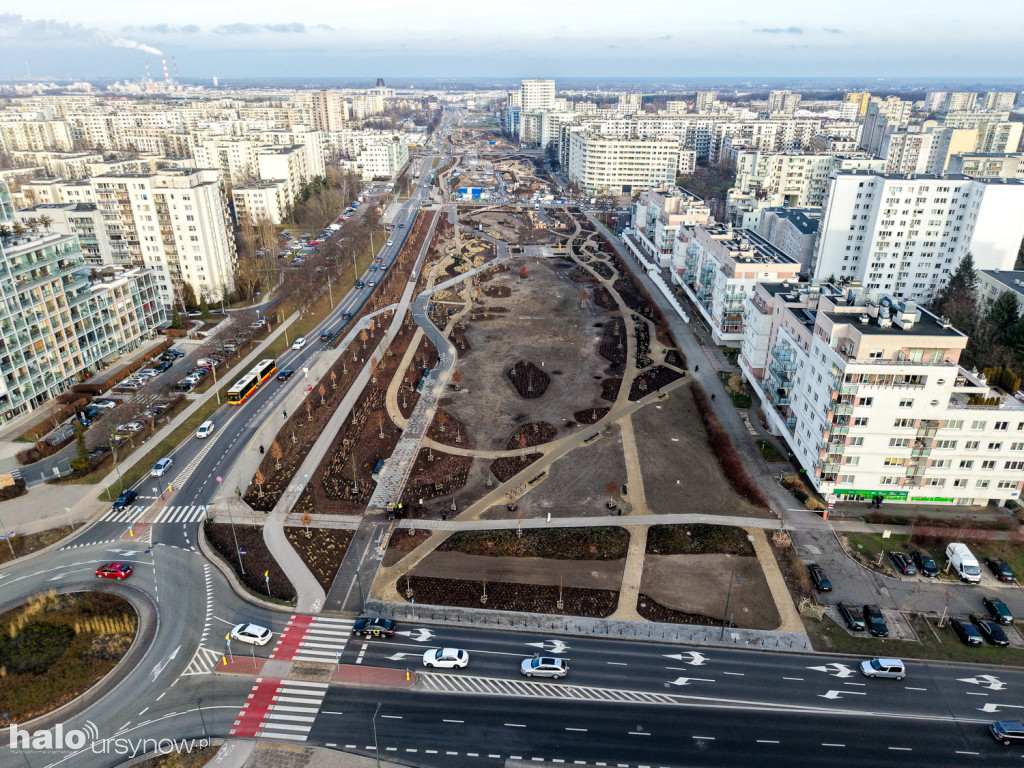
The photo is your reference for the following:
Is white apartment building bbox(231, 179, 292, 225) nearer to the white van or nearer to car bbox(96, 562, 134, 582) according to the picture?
car bbox(96, 562, 134, 582)

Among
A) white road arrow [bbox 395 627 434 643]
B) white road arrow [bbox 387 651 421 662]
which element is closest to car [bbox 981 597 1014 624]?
white road arrow [bbox 395 627 434 643]

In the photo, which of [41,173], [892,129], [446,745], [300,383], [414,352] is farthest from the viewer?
[892,129]

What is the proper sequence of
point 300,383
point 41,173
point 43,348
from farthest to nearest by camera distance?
point 41,173
point 300,383
point 43,348

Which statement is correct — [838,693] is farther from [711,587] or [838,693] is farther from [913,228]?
[913,228]

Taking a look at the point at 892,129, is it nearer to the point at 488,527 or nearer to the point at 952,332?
the point at 952,332

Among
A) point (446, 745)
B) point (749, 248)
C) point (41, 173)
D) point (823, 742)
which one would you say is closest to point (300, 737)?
point (446, 745)

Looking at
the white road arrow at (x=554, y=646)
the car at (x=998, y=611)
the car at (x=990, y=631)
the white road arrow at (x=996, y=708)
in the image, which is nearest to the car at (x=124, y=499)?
the white road arrow at (x=554, y=646)

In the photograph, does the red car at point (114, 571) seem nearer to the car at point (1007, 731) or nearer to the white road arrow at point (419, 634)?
the white road arrow at point (419, 634)
